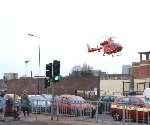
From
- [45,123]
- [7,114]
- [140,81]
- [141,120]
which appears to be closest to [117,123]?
[141,120]

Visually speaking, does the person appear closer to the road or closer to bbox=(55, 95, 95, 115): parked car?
bbox=(55, 95, 95, 115): parked car

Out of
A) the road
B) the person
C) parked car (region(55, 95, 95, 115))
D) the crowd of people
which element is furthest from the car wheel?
the person

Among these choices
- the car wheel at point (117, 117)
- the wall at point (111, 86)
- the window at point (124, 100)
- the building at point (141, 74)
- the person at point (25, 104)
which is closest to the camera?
the car wheel at point (117, 117)

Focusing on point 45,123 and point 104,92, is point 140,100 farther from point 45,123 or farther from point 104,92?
point 104,92

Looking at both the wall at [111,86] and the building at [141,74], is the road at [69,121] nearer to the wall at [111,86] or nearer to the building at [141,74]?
the building at [141,74]

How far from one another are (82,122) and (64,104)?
342 centimetres

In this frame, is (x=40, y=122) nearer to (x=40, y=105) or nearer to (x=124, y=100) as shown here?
(x=124, y=100)

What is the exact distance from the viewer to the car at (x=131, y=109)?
2800 centimetres

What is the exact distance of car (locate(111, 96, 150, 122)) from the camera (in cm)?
2800

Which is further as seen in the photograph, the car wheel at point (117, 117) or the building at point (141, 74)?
the building at point (141, 74)

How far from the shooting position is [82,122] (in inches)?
1159

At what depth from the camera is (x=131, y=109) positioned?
94.4ft

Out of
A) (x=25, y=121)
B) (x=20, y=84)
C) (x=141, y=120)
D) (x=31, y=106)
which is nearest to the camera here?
(x=141, y=120)

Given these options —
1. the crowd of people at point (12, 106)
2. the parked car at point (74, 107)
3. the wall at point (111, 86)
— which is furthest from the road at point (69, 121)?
the wall at point (111, 86)
